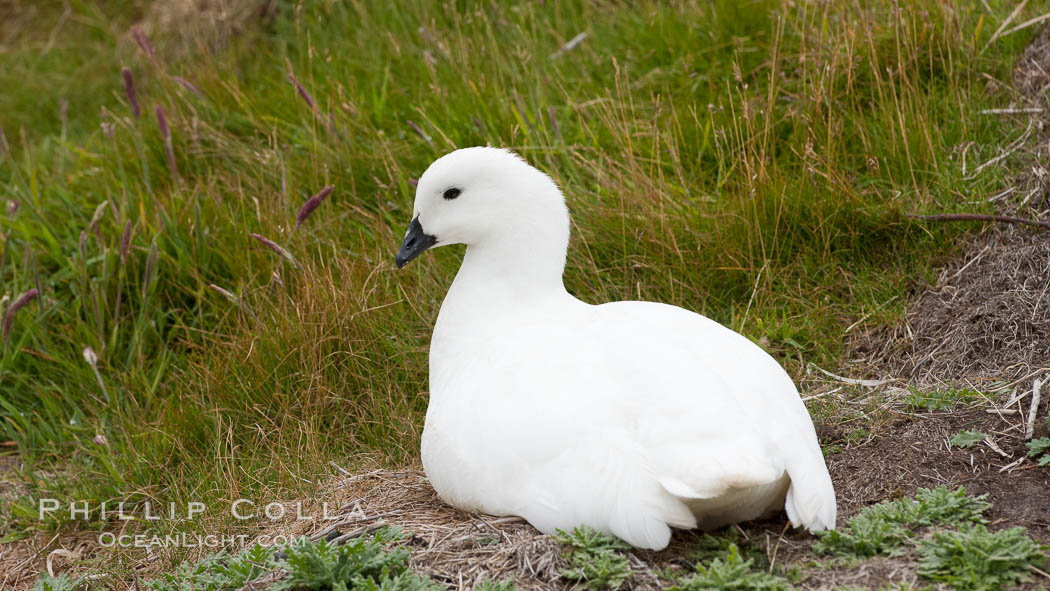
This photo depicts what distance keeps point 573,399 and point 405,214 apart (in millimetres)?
2312

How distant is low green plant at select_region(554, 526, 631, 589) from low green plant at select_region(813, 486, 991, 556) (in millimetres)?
524

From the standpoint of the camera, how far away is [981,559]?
268cm

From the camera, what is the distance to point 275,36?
6.85 meters

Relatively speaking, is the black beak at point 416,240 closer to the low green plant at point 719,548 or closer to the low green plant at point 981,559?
the low green plant at point 719,548

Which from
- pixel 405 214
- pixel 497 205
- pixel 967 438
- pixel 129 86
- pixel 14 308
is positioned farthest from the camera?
pixel 405 214

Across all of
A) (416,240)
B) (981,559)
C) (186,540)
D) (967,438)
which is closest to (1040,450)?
(967,438)

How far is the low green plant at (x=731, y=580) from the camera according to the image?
2.64 meters

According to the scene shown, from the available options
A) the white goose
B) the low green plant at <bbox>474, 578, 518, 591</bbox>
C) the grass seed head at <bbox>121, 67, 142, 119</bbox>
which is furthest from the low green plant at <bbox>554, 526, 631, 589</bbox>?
the grass seed head at <bbox>121, 67, 142, 119</bbox>

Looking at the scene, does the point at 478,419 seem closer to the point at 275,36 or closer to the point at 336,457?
the point at 336,457

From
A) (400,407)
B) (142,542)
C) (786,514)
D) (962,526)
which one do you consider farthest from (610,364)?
(142,542)

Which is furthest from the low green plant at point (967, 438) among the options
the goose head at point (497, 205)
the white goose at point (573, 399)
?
the goose head at point (497, 205)

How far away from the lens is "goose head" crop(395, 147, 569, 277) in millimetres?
3521

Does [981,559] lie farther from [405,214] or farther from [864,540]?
[405,214]

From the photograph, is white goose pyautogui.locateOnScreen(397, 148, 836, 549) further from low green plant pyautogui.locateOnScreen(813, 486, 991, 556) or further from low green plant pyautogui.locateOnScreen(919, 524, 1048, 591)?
low green plant pyautogui.locateOnScreen(919, 524, 1048, 591)
